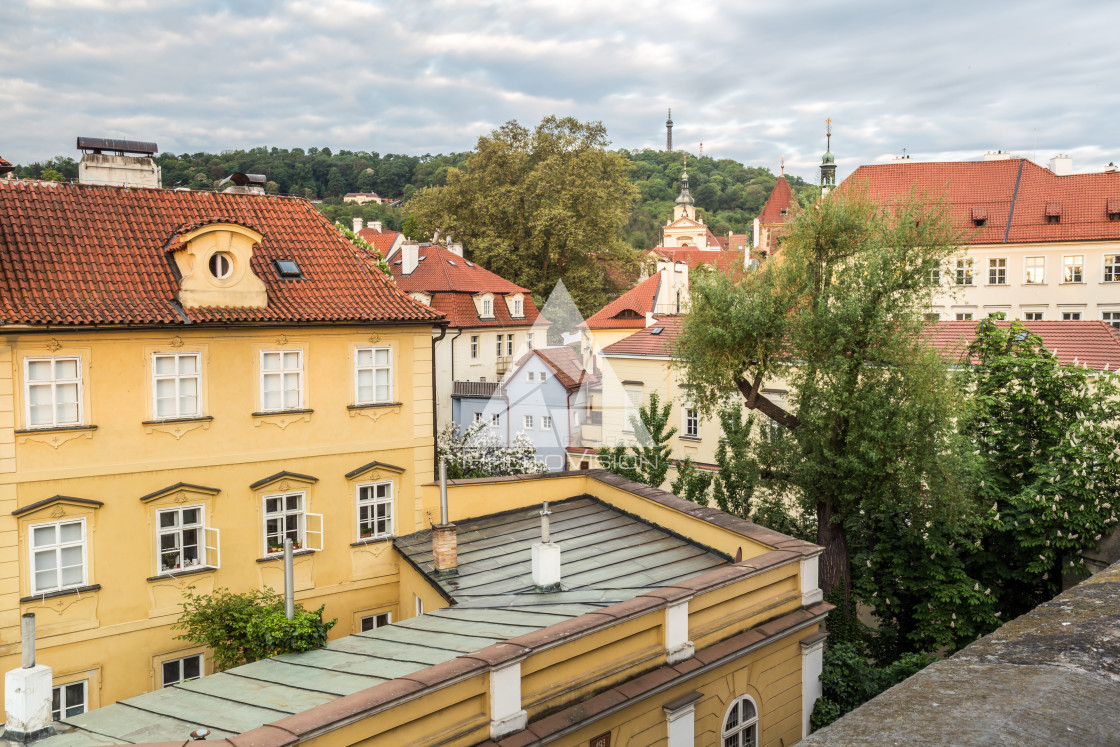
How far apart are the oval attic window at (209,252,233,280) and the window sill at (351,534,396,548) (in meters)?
5.95

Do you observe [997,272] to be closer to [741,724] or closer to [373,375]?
[373,375]

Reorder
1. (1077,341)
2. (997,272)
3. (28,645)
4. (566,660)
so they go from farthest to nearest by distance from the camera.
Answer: (997,272)
(1077,341)
(566,660)
(28,645)

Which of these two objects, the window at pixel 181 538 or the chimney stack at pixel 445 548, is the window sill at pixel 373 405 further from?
the chimney stack at pixel 445 548

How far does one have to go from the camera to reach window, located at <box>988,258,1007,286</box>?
4269 cm

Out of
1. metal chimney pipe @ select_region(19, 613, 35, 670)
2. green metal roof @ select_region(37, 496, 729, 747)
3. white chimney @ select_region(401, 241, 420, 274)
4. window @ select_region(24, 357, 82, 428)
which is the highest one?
white chimney @ select_region(401, 241, 420, 274)

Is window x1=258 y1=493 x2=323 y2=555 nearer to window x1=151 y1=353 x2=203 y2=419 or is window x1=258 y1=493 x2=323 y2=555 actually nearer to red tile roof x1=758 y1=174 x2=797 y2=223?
window x1=151 y1=353 x2=203 y2=419

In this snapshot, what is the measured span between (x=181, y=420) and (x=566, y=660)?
9814 millimetres

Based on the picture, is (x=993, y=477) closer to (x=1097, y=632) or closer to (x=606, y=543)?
(x=606, y=543)

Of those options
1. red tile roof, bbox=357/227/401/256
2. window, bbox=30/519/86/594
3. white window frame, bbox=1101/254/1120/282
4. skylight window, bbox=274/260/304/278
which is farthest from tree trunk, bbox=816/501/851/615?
red tile roof, bbox=357/227/401/256

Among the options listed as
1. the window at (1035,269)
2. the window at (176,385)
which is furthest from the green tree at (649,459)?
the window at (1035,269)

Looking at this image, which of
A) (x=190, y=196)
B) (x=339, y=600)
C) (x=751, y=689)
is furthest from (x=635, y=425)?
(x=751, y=689)

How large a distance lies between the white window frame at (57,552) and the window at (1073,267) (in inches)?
1737

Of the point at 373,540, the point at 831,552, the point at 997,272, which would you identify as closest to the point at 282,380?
the point at 373,540

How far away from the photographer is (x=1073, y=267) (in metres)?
41.4
